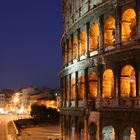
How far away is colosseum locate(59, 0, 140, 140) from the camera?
90.1 feet

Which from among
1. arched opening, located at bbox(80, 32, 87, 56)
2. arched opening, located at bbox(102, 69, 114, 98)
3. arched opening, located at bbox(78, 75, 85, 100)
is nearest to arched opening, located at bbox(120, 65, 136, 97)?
arched opening, located at bbox(102, 69, 114, 98)

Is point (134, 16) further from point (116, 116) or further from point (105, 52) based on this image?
point (116, 116)

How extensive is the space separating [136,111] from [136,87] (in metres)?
1.45

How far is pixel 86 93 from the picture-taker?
34.3 metres

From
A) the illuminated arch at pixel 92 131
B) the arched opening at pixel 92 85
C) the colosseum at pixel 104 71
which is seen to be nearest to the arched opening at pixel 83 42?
the colosseum at pixel 104 71

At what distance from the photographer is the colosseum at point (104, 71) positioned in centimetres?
2747

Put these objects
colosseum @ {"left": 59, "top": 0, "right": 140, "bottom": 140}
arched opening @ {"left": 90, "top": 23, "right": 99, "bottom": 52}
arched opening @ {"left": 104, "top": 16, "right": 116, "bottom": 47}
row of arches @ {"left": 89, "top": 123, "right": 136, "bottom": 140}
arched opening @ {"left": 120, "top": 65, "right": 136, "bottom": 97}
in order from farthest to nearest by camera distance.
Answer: arched opening @ {"left": 90, "top": 23, "right": 99, "bottom": 52} < row of arches @ {"left": 89, "top": 123, "right": 136, "bottom": 140} < arched opening @ {"left": 104, "top": 16, "right": 116, "bottom": 47} < arched opening @ {"left": 120, "top": 65, "right": 136, "bottom": 97} < colosseum @ {"left": 59, "top": 0, "right": 140, "bottom": 140}

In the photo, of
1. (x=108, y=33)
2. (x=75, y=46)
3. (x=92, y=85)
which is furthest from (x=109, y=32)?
(x=75, y=46)

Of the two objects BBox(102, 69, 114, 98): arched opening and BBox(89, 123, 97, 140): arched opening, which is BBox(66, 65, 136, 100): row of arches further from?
BBox(89, 123, 97, 140): arched opening

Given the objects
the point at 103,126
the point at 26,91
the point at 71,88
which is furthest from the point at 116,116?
the point at 26,91

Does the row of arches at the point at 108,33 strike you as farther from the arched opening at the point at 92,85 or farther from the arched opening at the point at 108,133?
the arched opening at the point at 108,133

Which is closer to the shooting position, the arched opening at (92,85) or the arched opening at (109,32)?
the arched opening at (109,32)

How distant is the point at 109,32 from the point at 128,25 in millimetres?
2504

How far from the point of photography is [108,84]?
102 feet
